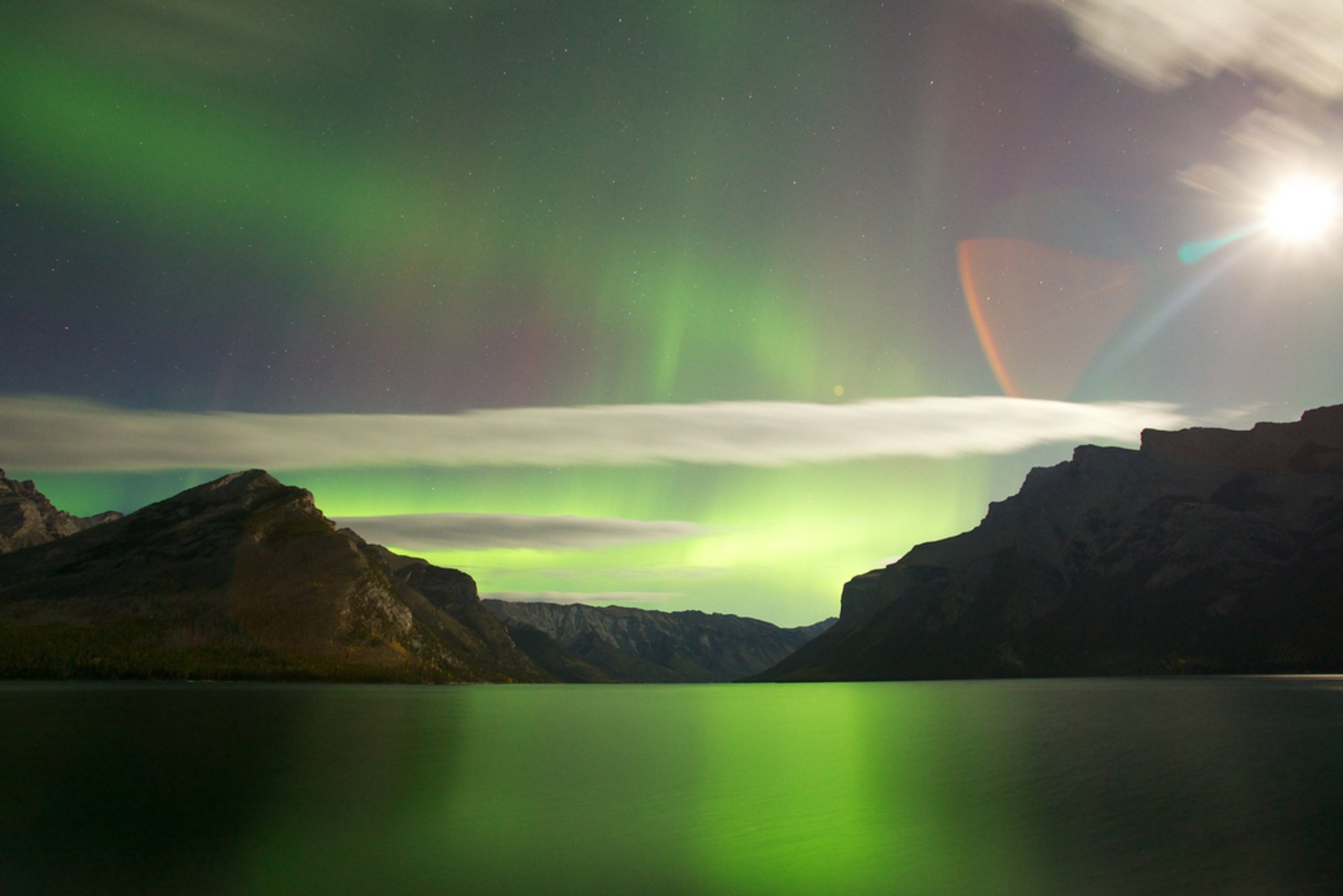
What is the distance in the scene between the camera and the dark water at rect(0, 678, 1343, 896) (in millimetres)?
32938

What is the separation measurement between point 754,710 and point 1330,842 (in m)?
157

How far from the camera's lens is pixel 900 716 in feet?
477

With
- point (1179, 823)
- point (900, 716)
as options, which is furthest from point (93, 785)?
point (900, 716)

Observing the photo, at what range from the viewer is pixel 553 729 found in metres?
122

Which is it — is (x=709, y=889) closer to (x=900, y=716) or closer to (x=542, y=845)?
(x=542, y=845)

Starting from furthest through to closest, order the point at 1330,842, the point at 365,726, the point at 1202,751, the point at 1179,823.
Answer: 1. the point at 365,726
2. the point at 1202,751
3. the point at 1179,823
4. the point at 1330,842

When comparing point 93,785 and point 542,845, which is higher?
point 542,845

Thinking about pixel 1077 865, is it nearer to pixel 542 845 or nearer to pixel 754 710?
pixel 542 845

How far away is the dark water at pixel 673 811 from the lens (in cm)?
3294

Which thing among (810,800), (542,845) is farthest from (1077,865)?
(542,845)

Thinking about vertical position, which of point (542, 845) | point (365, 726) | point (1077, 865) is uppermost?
point (1077, 865)

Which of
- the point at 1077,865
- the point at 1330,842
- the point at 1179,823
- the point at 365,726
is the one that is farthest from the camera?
the point at 365,726

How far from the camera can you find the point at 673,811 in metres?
49.2

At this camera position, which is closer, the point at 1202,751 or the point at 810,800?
the point at 810,800
